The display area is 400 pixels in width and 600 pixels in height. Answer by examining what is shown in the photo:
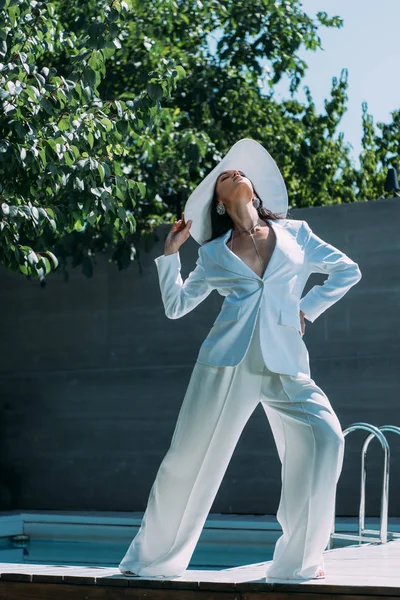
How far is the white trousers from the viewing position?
3395 mm

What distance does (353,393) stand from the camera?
7715 millimetres

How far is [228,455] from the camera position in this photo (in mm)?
3559

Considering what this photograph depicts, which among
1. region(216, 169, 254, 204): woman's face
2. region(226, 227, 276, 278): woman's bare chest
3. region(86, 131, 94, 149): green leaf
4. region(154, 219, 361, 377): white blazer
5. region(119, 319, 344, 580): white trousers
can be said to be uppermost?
region(86, 131, 94, 149): green leaf

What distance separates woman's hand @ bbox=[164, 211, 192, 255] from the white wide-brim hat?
38 millimetres

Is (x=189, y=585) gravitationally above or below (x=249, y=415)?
below

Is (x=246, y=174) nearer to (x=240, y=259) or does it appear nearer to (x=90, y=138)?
(x=240, y=259)

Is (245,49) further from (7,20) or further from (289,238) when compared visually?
(289,238)

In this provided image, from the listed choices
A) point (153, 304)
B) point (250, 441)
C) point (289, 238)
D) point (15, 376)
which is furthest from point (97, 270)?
point (289, 238)

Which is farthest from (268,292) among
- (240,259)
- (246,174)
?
(246,174)

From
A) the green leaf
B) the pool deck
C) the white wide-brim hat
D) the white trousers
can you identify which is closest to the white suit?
the white trousers

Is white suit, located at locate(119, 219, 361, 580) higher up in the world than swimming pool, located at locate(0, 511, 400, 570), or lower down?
higher up

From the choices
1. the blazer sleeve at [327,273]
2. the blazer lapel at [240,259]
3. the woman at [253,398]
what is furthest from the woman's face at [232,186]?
the blazer sleeve at [327,273]

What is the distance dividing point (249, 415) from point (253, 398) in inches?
2.3

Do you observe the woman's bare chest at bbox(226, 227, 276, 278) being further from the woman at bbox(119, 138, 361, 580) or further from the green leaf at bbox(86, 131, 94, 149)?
the green leaf at bbox(86, 131, 94, 149)
